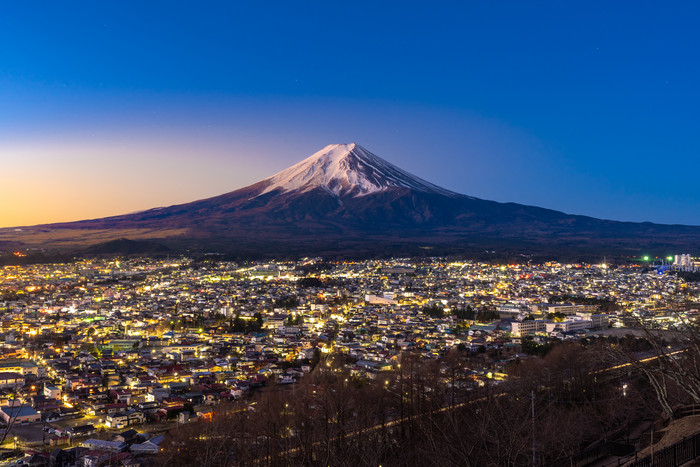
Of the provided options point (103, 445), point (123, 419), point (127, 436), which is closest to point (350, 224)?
point (123, 419)

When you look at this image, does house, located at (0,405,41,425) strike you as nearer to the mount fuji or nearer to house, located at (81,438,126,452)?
house, located at (81,438,126,452)

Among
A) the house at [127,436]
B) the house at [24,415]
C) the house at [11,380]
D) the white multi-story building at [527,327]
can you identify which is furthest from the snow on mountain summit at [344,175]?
the house at [127,436]

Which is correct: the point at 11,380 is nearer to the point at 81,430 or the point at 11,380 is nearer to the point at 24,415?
the point at 24,415

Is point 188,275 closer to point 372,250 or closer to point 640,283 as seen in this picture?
point 372,250

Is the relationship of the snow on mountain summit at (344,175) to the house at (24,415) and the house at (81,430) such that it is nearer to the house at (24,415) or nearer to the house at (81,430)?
the house at (24,415)

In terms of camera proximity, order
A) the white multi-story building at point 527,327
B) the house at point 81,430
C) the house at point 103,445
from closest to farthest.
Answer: the house at point 103,445
the house at point 81,430
the white multi-story building at point 527,327

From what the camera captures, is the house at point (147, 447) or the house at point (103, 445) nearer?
the house at point (147, 447)
